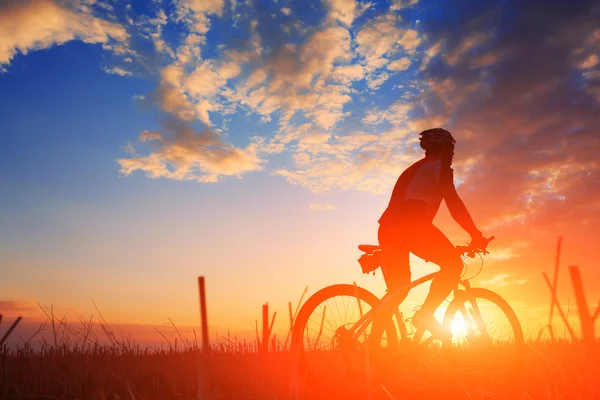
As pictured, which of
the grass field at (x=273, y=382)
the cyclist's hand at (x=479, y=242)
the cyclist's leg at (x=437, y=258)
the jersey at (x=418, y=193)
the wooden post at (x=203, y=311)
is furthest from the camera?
the cyclist's hand at (x=479, y=242)

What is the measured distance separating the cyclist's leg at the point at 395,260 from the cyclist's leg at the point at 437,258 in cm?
14

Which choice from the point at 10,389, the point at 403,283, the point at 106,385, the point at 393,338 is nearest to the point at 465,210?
the point at 403,283

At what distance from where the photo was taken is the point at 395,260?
602 centimetres

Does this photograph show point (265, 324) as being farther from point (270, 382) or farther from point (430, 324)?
point (430, 324)

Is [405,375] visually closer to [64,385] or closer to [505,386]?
[505,386]

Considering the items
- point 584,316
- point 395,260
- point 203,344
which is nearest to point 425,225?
point 395,260

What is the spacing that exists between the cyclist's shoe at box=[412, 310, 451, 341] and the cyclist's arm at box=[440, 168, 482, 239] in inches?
50.8

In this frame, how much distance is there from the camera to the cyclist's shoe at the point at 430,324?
5859mm

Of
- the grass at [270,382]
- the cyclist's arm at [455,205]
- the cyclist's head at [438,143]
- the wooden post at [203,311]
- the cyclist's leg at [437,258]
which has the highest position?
the cyclist's head at [438,143]

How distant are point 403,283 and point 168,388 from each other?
9.59 feet

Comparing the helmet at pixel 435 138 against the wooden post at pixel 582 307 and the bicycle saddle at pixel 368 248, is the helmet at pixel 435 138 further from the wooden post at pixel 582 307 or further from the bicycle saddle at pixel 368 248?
the wooden post at pixel 582 307

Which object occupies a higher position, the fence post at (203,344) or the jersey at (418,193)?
the jersey at (418,193)

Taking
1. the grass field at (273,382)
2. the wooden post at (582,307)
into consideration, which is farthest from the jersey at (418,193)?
the wooden post at (582,307)

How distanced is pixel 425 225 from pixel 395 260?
568 mm
